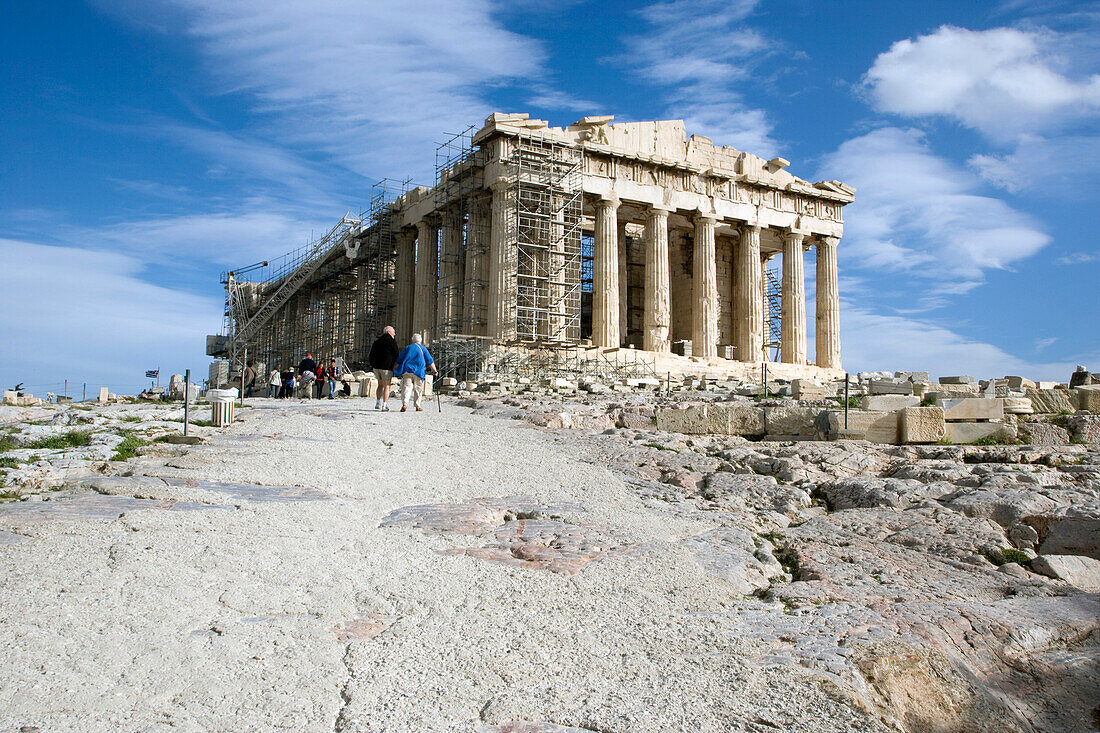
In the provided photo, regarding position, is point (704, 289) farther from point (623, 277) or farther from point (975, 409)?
point (975, 409)

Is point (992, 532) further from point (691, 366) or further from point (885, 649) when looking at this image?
point (691, 366)

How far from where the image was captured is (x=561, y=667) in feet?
15.3

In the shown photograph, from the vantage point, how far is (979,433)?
14.3 meters

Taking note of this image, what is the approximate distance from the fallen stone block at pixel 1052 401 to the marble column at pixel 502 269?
17.6 meters

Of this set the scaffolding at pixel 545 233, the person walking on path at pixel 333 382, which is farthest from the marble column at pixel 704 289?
the person walking on path at pixel 333 382

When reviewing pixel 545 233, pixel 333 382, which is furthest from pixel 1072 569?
pixel 545 233

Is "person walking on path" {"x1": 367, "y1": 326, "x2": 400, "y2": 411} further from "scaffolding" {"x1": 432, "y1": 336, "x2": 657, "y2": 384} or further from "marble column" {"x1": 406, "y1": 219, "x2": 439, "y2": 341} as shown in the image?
"marble column" {"x1": 406, "y1": 219, "x2": 439, "y2": 341}

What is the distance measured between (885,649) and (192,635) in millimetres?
4077

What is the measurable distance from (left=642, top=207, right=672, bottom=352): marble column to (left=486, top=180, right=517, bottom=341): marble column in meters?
6.25

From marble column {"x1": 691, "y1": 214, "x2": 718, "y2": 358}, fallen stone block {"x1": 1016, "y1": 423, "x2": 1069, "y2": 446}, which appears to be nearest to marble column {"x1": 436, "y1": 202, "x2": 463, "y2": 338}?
marble column {"x1": 691, "y1": 214, "x2": 718, "y2": 358}

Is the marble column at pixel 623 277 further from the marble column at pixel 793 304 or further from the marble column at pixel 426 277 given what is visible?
the marble column at pixel 426 277

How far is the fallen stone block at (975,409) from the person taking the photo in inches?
583

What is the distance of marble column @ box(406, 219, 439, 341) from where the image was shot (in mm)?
35531

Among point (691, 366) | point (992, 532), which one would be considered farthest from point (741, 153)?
point (992, 532)
